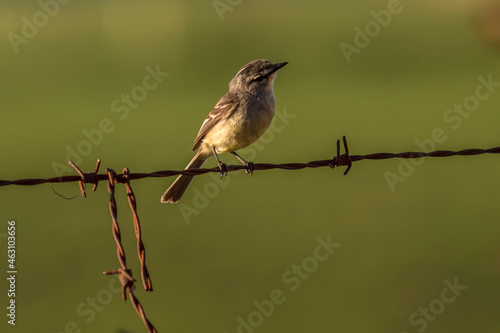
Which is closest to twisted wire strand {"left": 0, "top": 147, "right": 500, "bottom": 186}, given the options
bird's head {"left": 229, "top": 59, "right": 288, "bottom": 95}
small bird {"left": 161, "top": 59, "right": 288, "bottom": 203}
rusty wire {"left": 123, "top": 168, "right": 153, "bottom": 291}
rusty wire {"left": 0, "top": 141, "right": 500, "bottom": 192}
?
rusty wire {"left": 0, "top": 141, "right": 500, "bottom": 192}

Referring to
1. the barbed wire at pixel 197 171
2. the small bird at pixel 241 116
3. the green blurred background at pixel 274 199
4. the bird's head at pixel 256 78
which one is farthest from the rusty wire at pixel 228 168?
the green blurred background at pixel 274 199

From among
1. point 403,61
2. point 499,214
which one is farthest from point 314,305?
point 403,61

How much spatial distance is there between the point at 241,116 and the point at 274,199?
20.0 feet

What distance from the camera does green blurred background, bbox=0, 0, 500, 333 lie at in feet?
27.7

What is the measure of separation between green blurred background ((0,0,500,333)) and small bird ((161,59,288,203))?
8.40ft

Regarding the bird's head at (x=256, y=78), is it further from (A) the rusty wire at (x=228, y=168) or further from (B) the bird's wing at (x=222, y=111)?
(A) the rusty wire at (x=228, y=168)

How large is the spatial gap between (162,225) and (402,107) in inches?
402

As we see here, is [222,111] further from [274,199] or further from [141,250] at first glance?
[274,199]

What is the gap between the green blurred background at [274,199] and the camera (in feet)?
27.7

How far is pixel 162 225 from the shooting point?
1088 centimetres

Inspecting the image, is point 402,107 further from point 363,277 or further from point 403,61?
point 363,277

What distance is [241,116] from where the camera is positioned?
6.10 m

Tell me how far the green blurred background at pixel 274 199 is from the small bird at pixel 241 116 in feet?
8.40

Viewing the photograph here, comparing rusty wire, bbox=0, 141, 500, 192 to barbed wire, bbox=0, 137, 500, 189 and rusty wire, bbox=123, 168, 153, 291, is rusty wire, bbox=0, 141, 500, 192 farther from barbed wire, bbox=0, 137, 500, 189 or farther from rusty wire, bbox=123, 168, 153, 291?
rusty wire, bbox=123, 168, 153, 291
